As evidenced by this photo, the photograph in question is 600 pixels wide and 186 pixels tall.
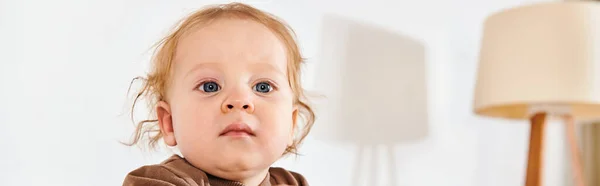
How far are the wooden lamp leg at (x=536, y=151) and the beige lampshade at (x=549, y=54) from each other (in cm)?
16

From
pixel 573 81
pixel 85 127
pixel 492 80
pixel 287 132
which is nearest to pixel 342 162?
pixel 492 80

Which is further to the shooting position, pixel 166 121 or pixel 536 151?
pixel 536 151

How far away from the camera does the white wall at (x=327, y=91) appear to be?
4.75ft

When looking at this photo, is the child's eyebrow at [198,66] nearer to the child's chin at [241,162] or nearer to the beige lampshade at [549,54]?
the child's chin at [241,162]

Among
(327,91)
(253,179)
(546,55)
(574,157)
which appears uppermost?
(546,55)

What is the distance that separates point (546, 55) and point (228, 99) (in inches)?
40.6

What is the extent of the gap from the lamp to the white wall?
395 mm

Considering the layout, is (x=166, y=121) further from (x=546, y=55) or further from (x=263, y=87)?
(x=546, y=55)

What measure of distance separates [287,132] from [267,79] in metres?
0.08

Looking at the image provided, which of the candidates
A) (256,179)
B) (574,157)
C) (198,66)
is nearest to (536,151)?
(574,157)

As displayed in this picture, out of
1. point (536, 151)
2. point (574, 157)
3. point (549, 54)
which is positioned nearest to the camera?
point (549, 54)

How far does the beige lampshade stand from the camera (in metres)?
1.79

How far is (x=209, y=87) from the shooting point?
1.07 m

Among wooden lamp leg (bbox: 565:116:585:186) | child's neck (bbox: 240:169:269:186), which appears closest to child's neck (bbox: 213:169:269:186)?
child's neck (bbox: 240:169:269:186)
